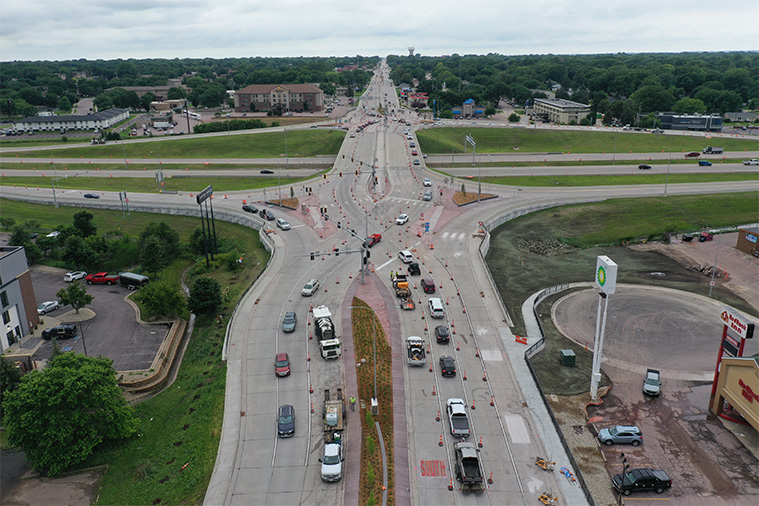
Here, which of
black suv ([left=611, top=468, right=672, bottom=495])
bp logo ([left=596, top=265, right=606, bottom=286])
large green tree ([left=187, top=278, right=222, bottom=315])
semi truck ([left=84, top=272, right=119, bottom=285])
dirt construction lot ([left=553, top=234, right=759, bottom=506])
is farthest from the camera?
semi truck ([left=84, top=272, right=119, bottom=285])

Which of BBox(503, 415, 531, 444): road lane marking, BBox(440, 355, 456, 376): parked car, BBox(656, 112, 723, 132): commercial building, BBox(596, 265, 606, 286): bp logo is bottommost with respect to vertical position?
BBox(503, 415, 531, 444): road lane marking

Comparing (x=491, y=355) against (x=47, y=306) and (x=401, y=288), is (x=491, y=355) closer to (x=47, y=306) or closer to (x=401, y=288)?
(x=401, y=288)

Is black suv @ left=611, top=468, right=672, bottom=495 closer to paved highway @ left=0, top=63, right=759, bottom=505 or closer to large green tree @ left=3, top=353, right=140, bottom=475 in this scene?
paved highway @ left=0, top=63, right=759, bottom=505

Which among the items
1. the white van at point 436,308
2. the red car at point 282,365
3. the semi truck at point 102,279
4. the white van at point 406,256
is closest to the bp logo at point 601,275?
the white van at point 436,308

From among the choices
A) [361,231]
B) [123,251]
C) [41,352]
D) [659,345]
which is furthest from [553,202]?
[41,352]

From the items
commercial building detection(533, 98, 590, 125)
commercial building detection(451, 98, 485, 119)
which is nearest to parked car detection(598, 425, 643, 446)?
commercial building detection(533, 98, 590, 125)

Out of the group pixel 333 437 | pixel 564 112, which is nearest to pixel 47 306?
pixel 333 437

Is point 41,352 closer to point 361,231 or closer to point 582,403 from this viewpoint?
point 361,231
